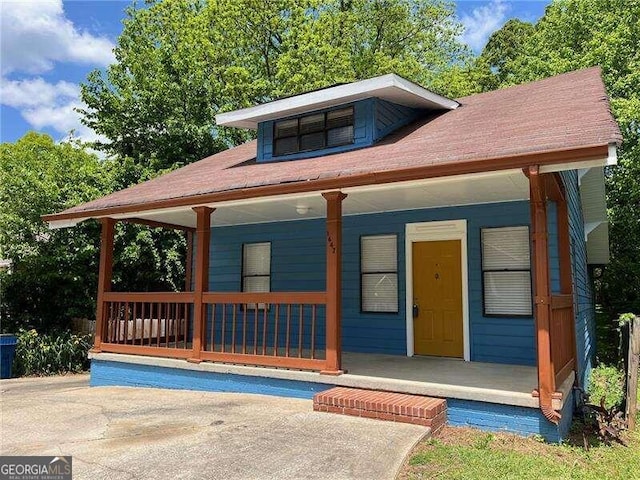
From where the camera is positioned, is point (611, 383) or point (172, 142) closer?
point (611, 383)

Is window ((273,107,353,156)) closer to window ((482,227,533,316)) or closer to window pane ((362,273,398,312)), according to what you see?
window pane ((362,273,398,312))

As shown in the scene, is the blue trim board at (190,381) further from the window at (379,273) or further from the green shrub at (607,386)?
the green shrub at (607,386)

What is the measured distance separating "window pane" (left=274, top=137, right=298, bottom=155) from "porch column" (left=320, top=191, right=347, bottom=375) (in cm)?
318

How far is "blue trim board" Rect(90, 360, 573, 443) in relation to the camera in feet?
16.6

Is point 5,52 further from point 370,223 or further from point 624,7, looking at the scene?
point 624,7

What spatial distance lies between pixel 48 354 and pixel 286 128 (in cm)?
754

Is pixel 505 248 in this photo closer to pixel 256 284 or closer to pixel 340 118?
pixel 340 118

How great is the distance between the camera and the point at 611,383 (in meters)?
9.48

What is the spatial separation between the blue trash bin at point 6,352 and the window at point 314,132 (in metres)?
7.07

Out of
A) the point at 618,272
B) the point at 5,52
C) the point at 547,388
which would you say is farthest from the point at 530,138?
the point at 618,272

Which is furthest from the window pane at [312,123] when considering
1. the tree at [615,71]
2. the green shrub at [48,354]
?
the tree at [615,71]

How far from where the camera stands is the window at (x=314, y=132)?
29.2 ft

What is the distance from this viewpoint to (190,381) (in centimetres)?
760

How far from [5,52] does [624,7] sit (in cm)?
1966
